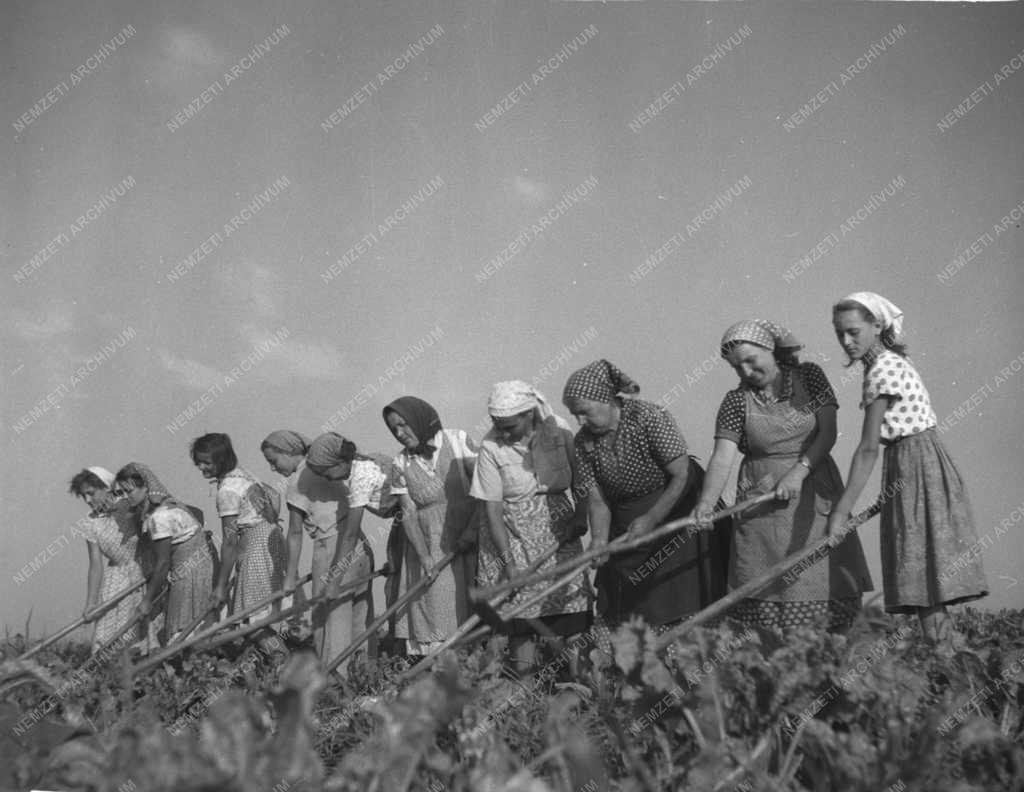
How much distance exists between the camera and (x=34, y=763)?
6.26ft

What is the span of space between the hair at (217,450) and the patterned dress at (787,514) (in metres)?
4.02

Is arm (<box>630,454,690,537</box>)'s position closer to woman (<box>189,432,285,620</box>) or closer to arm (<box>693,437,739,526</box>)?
arm (<box>693,437,739,526</box>)

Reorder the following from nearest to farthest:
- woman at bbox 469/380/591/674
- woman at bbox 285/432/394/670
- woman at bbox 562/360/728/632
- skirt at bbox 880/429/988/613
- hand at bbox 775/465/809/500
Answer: skirt at bbox 880/429/988/613
hand at bbox 775/465/809/500
woman at bbox 562/360/728/632
woman at bbox 469/380/591/674
woman at bbox 285/432/394/670

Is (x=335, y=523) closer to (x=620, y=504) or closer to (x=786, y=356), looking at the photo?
(x=620, y=504)

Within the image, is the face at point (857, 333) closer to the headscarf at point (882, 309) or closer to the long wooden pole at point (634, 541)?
the headscarf at point (882, 309)

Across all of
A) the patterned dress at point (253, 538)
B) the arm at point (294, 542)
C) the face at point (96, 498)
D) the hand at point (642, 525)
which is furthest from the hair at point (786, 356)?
the face at point (96, 498)

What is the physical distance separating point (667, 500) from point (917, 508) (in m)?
1.04

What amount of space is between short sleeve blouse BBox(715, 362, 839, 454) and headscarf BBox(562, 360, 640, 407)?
1.70 ft

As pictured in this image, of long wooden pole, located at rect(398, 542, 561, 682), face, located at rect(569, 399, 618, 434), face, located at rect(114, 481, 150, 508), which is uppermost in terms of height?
face, located at rect(114, 481, 150, 508)

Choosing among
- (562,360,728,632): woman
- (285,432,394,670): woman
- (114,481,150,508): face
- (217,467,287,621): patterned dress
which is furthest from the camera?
(114,481,150,508): face

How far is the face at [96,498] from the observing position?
7.50 meters

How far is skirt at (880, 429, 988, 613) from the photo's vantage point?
351 centimetres

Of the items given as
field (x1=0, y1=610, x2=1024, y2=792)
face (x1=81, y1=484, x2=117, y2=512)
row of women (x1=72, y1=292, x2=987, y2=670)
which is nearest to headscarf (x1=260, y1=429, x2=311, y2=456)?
row of women (x1=72, y1=292, x2=987, y2=670)

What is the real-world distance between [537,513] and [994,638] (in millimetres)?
2141
